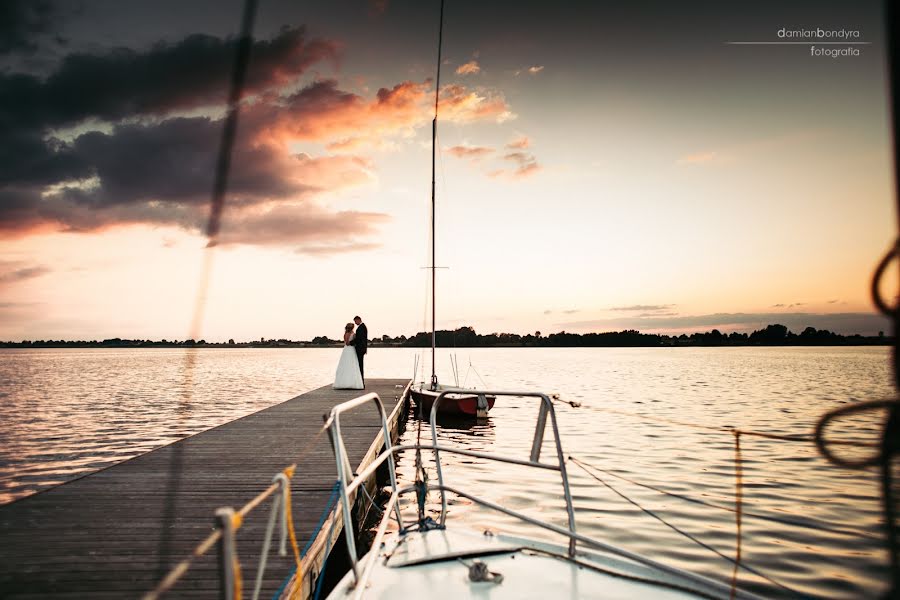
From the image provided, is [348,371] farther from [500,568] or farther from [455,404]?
[500,568]

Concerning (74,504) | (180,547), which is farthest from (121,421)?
(180,547)

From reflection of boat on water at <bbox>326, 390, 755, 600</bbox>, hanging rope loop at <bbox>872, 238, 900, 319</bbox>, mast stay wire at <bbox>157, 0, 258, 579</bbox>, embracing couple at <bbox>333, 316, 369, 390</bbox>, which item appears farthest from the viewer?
embracing couple at <bbox>333, 316, 369, 390</bbox>

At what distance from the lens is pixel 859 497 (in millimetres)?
9203

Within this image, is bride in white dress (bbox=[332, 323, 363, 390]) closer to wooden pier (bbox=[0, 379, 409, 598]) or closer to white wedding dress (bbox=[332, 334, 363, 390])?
white wedding dress (bbox=[332, 334, 363, 390])

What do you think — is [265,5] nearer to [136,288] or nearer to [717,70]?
[136,288]

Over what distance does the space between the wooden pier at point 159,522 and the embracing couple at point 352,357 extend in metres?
6.42

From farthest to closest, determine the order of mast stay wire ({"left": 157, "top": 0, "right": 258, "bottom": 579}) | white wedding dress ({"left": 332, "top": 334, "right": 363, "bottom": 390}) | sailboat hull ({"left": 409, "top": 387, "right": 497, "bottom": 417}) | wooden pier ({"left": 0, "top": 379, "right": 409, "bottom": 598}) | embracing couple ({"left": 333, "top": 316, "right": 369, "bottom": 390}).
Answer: sailboat hull ({"left": 409, "top": 387, "right": 497, "bottom": 417}) → white wedding dress ({"left": 332, "top": 334, "right": 363, "bottom": 390}) → embracing couple ({"left": 333, "top": 316, "right": 369, "bottom": 390}) → wooden pier ({"left": 0, "top": 379, "right": 409, "bottom": 598}) → mast stay wire ({"left": 157, "top": 0, "right": 258, "bottom": 579})

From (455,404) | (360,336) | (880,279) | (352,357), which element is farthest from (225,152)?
(455,404)

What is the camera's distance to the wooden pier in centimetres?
407

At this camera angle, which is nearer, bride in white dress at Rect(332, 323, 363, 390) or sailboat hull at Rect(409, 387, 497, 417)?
bride in white dress at Rect(332, 323, 363, 390)

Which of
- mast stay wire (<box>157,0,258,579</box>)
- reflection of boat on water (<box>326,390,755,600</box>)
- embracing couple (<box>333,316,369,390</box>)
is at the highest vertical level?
mast stay wire (<box>157,0,258,579</box>)

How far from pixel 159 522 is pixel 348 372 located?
1232 cm

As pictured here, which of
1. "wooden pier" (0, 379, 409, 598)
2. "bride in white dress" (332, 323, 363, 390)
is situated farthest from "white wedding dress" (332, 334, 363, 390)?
"wooden pier" (0, 379, 409, 598)

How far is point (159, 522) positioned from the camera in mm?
5328
